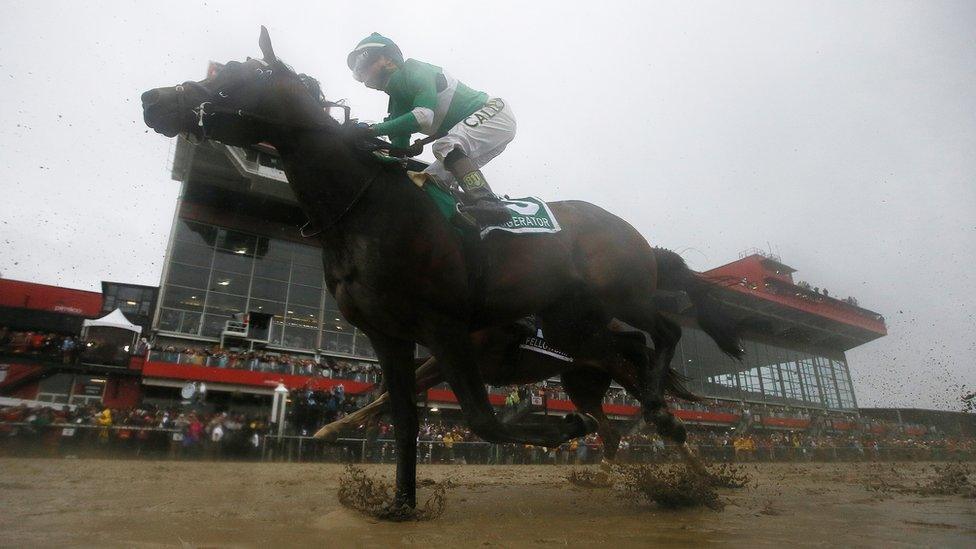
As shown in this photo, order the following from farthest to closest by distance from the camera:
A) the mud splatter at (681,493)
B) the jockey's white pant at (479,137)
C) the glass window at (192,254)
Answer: the glass window at (192,254), the mud splatter at (681,493), the jockey's white pant at (479,137)

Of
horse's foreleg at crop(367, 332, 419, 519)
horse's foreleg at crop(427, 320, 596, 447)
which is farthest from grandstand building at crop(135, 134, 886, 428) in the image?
horse's foreleg at crop(427, 320, 596, 447)

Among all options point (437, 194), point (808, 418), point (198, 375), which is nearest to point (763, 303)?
point (808, 418)

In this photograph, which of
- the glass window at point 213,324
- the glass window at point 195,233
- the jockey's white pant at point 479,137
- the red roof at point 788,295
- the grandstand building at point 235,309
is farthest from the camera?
the red roof at point 788,295

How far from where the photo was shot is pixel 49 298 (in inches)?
1083

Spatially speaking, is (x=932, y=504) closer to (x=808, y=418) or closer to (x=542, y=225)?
(x=542, y=225)

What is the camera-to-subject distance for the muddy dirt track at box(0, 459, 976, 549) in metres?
2.73

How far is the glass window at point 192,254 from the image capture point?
28.8m

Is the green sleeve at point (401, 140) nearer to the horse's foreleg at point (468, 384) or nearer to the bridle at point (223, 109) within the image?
the bridle at point (223, 109)

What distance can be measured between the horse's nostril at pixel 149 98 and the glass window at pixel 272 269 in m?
29.3

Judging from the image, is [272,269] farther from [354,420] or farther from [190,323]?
[354,420]

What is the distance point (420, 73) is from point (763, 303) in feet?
167

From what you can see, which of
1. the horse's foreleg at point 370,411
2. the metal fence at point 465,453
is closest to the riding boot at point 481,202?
the horse's foreleg at point 370,411

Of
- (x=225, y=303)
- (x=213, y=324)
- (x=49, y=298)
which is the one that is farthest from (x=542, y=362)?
(x=49, y=298)

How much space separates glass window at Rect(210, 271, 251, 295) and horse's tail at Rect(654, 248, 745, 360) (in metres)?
28.2
